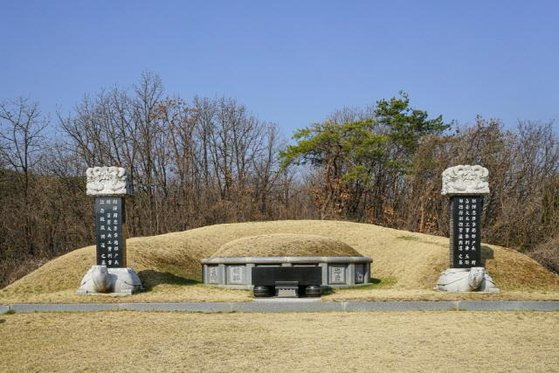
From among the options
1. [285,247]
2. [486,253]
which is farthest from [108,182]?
[486,253]

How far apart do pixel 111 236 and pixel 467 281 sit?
764 centimetres

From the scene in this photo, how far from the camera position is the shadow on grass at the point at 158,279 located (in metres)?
14.8

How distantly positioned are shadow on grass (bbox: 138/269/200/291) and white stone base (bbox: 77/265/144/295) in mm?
761

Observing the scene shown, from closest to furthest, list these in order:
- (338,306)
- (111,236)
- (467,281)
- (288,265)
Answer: (338,306), (467,281), (111,236), (288,265)

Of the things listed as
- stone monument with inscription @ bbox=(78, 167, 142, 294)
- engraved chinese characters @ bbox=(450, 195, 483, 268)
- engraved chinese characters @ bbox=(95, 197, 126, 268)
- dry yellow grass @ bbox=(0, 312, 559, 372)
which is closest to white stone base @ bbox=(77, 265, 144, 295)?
stone monument with inscription @ bbox=(78, 167, 142, 294)

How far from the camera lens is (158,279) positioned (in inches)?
601

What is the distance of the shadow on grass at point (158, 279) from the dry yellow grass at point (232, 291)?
0.02 m

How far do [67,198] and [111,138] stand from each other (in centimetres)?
359

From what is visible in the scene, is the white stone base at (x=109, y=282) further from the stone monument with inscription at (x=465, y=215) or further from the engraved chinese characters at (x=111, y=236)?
the stone monument with inscription at (x=465, y=215)

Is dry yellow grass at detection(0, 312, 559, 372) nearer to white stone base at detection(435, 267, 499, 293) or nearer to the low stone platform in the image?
white stone base at detection(435, 267, 499, 293)

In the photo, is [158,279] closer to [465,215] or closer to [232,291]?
[232,291]

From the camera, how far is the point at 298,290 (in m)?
13.4

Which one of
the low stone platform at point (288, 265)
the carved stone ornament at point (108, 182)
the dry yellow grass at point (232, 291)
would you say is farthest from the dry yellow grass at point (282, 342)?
the low stone platform at point (288, 265)

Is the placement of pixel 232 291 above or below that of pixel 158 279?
below
